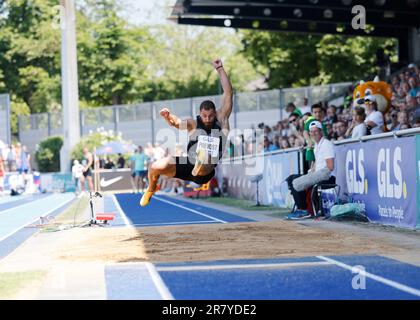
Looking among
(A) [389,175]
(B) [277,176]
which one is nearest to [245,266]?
(A) [389,175]

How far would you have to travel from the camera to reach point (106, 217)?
47.5 feet

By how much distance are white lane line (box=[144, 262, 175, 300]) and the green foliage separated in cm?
4502

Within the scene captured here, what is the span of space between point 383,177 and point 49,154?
42.1m

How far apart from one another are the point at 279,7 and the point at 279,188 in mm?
11901

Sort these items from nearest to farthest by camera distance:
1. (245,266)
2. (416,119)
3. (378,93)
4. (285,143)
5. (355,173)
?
(245,266), (416,119), (355,173), (378,93), (285,143)

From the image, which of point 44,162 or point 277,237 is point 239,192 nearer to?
point 277,237

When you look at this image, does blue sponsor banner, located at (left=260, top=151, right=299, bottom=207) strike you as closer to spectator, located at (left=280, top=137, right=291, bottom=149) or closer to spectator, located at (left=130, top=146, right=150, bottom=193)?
spectator, located at (left=280, top=137, right=291, bottom=149)

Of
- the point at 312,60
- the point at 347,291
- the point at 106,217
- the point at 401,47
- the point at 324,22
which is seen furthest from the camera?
the point at 312,60

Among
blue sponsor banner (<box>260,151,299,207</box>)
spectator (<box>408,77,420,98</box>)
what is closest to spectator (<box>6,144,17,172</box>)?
blue sponsor banner (<box>260,151,299,207</box>)

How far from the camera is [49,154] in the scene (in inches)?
2071

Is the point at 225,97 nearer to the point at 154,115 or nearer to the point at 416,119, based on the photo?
the point at 416,119

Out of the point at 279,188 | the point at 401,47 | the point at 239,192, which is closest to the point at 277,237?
the point at 279,188

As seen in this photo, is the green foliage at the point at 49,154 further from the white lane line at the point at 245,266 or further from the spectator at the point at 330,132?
the white lane line at the point at 245,266

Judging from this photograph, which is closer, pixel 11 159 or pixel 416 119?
pixel 416 119
